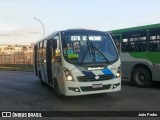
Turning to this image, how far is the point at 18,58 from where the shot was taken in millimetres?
58969

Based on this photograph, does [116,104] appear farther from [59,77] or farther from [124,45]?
[124,45]

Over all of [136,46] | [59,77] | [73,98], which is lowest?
[73,98]

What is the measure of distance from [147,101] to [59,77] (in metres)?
3.06

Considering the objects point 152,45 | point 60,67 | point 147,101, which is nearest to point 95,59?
point 60,67

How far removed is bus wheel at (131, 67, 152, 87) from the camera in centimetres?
1504

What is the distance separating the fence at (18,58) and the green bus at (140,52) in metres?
37.2

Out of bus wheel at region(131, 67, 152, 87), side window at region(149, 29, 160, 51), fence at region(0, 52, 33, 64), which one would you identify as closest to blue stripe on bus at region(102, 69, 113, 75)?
side window at region(149, 29, 160, 51)

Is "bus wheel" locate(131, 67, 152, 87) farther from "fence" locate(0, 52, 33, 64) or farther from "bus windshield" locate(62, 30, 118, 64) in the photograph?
"fence" locate(0, 52, 33, 64)

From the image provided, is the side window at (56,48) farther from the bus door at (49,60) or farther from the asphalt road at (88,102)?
the asphalt road at (88,102)

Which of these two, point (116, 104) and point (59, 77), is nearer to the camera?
point (116, 104)

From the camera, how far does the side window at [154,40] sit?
566 inches

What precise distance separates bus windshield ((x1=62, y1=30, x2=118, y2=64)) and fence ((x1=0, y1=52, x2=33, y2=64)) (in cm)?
4059

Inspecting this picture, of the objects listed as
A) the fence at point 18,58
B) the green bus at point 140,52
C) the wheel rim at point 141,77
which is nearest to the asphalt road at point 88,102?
the green bus at point 140,52

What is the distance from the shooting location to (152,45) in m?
14.7
